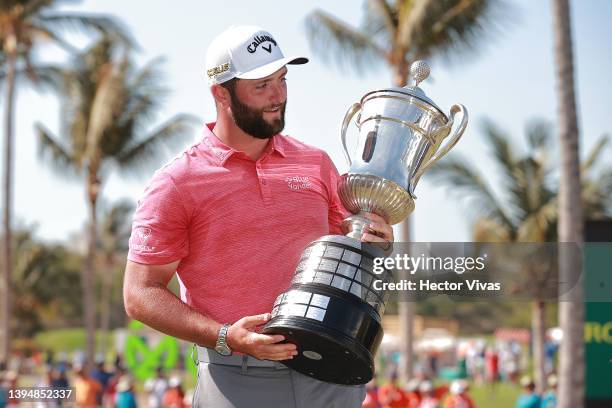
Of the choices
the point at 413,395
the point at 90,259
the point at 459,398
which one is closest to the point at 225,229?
the point at 459,398

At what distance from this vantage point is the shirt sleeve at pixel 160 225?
370cm

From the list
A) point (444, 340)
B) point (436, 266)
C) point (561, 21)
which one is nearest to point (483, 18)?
point (561, 21)

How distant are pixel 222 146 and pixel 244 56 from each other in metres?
0.35

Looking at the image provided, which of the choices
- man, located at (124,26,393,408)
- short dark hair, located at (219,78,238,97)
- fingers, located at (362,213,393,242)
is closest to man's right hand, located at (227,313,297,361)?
man, located at (124,26,393,408)

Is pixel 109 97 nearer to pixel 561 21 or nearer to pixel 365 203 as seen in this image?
pixel 561 21

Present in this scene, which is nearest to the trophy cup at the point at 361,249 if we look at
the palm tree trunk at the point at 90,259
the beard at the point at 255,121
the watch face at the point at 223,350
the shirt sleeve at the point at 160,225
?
the watch face at the point at 223,350

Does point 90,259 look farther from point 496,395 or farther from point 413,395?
point 496,395

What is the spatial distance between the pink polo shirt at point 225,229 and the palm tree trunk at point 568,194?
378 inches

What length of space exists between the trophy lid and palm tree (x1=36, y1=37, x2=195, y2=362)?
2125 centimetres

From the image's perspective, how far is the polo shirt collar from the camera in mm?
3844

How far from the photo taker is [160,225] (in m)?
3.70

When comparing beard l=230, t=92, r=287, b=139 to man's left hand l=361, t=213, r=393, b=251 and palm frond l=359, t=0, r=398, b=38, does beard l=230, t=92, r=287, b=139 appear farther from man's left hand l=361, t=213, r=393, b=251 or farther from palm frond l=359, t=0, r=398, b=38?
Answer: palm frond l=359, t=0, r=398, b=38

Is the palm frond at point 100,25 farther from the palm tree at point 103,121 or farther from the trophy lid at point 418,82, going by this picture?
the trophy lid at point 418,82

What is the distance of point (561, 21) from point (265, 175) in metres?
10.8
